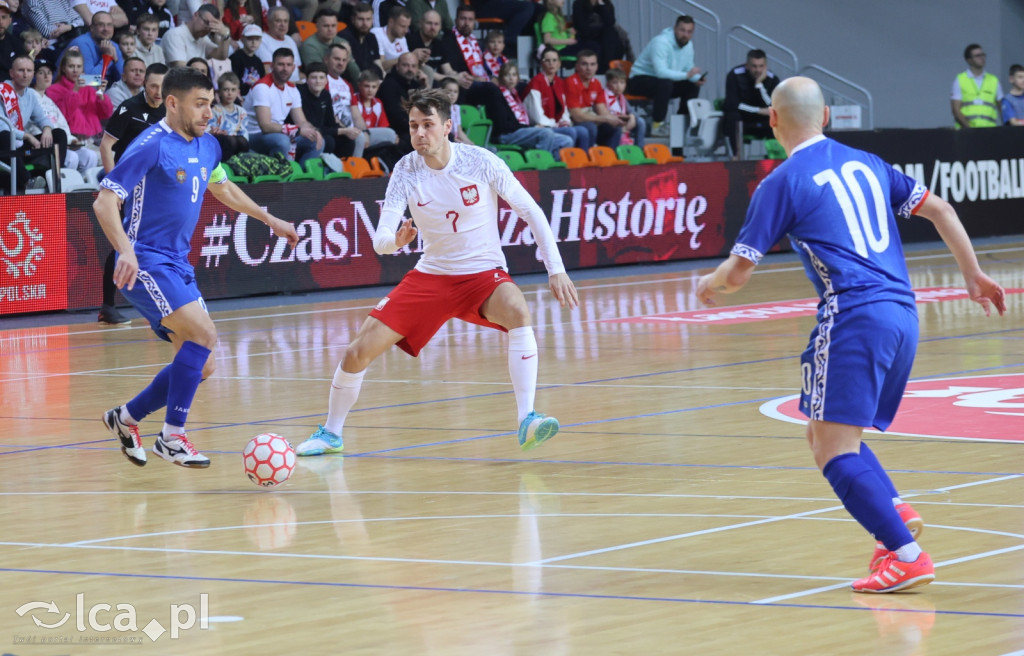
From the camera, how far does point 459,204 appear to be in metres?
8.37

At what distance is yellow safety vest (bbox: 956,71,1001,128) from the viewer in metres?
25.1

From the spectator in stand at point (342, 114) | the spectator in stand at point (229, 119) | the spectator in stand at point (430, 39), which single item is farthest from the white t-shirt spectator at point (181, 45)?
the spectator in stand at point (430, 39)

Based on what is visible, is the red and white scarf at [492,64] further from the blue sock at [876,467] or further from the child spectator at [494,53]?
the blue sock at [876,467]

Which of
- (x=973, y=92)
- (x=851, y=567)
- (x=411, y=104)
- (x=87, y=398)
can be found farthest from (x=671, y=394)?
(x=973, y=92)

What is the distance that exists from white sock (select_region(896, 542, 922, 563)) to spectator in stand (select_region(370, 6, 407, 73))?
15692 millimetres

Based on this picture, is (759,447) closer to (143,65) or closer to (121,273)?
(121,273)

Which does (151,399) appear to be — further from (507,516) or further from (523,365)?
(507,516)

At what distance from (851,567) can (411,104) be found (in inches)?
149

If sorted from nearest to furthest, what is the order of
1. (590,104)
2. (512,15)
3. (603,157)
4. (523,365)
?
1. (523,365)
2. (603,157)
3. (590,104)
4. (512,15)

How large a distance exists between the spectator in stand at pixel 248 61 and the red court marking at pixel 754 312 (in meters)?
6.08

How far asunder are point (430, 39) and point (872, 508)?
16.4 meters

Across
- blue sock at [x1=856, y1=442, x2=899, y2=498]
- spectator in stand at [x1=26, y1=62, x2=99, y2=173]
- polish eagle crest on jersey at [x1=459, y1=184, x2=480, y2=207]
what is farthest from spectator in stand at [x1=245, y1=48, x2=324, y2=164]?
blue sock at [x1=856, y1=442, x2=899, y2=498]

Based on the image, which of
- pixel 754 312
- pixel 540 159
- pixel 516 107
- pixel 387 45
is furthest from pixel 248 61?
pixel 754 312

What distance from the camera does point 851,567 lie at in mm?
5367
